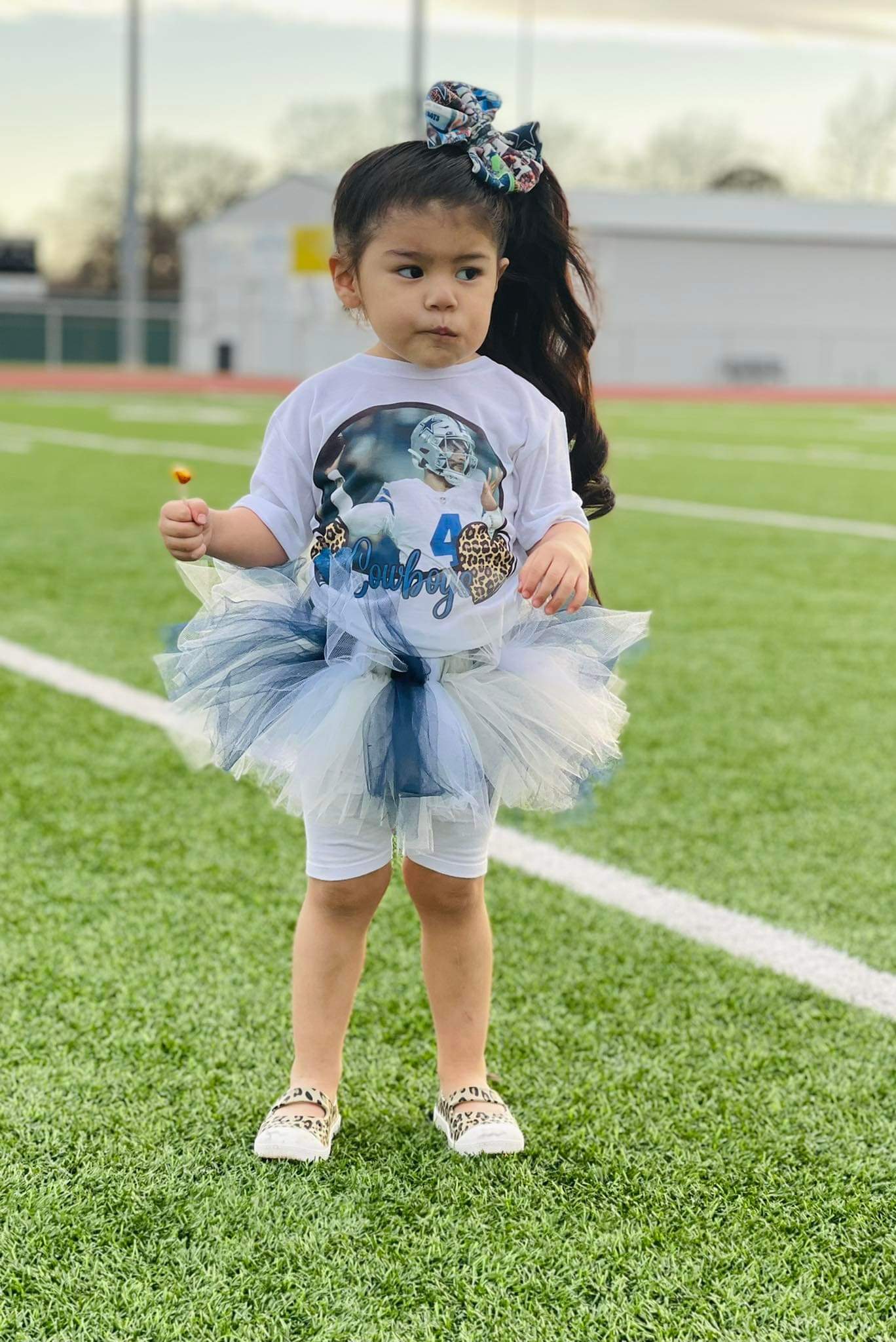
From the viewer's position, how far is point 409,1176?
1.95 metres

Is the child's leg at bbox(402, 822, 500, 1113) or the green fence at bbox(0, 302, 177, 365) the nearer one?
the child's leg at bbox(402, 822, 500, 1113)

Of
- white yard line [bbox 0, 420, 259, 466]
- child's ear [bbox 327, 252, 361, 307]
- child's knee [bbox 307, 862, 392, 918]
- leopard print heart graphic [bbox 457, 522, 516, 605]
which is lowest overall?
white yard line [bbox 0, 420, 259, 466]

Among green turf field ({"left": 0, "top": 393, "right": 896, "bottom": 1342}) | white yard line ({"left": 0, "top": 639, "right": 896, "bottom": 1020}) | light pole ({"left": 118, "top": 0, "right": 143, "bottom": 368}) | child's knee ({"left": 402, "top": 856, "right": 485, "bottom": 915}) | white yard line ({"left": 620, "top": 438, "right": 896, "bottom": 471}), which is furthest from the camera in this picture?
light pole ({"left": 118, "top": 0, "right": 143, "bottom": 368})

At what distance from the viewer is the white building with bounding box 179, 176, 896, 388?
131 ft

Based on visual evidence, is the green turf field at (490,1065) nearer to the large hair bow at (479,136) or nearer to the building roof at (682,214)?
the large hair bow at (479,136)

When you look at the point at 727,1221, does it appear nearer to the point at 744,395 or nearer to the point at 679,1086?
the point at 679,1086

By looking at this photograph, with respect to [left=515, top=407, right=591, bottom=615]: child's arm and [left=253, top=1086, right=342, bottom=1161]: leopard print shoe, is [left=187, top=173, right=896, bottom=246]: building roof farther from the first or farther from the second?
[left=253, top=1086, right=342, bottom=1161]: leopard print shoe

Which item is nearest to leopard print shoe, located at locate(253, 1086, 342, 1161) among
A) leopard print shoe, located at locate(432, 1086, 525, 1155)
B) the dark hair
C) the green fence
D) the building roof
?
leopard print shoe, located at locate(432, 1086, 525, 1155)

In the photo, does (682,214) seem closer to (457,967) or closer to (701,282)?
(701,282)

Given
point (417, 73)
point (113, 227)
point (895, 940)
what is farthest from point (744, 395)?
point (895, 940)

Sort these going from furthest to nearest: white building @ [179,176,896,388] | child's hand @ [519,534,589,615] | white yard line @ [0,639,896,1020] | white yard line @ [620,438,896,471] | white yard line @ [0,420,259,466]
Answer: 1. white building @ [179,176,896,388]
2. white yard line @ [620,438,896,471]
3. white yard line @ [0,420,259,466]
4. white yard line @ [0,639,896,1020]
5. child's hand @ [519,534,589,615]

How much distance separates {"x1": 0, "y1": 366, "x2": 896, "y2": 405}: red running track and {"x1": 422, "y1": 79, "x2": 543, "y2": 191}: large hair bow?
21.4 meters

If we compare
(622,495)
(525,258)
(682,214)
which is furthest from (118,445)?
(682,214)

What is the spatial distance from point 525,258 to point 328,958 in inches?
40.5
